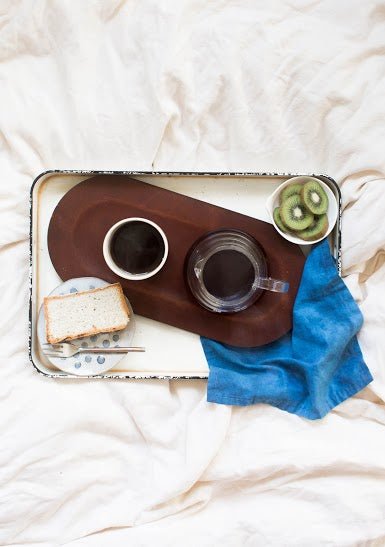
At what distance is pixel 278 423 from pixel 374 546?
0.83 feet

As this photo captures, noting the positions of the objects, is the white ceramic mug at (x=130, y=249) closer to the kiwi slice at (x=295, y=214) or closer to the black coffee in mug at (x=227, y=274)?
the black coffee in mug at (x=227, y=274)

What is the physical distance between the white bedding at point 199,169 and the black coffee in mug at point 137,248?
142mm

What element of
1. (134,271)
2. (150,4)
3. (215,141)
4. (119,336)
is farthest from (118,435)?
(150,4)

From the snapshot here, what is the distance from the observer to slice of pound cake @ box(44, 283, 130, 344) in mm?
888

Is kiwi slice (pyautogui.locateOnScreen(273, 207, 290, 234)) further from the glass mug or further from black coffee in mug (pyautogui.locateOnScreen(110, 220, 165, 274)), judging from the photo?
black coffee in mug (pyautogui.locateOnScreen(110, 220, 165, 274))

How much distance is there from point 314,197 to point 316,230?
5cm

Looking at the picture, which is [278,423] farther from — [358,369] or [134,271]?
[134,271]

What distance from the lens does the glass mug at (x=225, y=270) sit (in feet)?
2.94

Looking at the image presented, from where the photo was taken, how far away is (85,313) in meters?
0.90

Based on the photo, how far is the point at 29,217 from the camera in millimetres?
943

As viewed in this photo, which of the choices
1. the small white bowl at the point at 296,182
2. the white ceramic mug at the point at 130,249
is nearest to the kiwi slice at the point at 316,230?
the small white bowl at the point at 296,182

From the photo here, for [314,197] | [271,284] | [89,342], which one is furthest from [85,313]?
[314,197]

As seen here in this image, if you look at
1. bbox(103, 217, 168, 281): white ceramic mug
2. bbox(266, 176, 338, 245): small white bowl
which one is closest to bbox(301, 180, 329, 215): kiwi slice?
bbox(266, 176, 338, 245): small white bowl

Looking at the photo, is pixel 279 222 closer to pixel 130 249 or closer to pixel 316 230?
pixel 316 230
